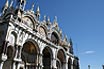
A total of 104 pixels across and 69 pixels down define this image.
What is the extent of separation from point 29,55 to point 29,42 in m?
2.44

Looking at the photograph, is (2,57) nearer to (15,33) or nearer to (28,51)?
(15,33)

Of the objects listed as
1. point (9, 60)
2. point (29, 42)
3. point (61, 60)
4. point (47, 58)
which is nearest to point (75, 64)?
point (61, 60)

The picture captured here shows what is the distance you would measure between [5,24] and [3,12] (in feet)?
32.5

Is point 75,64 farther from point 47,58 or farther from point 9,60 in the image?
point 9,60

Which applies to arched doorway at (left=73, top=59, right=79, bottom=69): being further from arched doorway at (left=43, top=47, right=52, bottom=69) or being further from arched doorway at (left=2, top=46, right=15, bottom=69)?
arched doorway at (left=2, top=46, right=15, bottom=69)

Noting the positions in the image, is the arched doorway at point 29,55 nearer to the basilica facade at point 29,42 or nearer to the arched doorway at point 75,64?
the basilica facade at point 29,42

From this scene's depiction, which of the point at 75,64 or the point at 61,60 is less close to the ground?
the point at 61,60

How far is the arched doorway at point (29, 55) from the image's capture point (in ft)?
94.5

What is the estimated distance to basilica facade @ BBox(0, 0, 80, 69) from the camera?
78.3ft

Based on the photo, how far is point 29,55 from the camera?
97.0 ft

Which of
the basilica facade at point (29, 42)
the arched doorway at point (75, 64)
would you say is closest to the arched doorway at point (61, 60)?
the basilica facade at point (29, 42)

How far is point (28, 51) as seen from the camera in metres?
29.8

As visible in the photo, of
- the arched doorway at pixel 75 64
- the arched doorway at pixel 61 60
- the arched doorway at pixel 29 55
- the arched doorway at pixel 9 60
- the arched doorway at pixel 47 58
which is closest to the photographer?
the arched doorway at pixel 9 60

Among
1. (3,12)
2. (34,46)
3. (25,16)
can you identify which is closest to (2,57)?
(34,46)
